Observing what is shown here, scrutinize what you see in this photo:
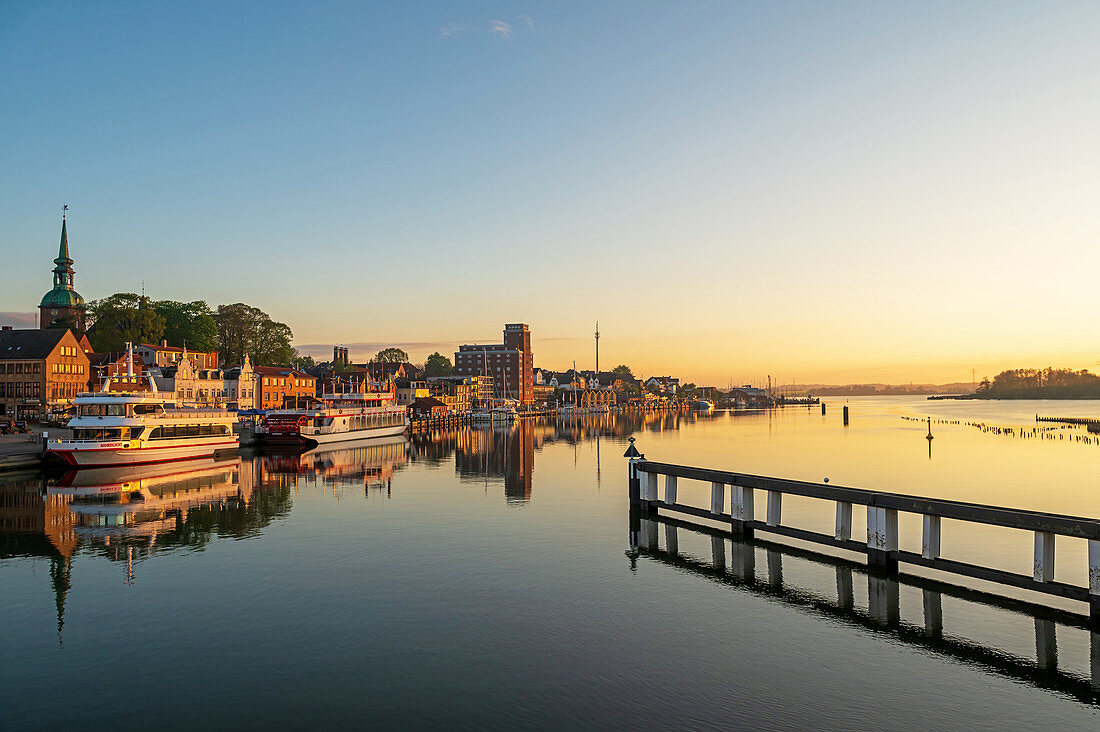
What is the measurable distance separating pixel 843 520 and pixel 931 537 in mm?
3282

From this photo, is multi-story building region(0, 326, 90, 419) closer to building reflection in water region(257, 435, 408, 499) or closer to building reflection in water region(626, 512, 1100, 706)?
building reflection in water region(257, 435, 408, 499)

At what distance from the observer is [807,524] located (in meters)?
31.5

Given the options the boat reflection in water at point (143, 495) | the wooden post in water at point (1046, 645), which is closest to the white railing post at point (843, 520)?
the wooden post in water at point (1046, 645)

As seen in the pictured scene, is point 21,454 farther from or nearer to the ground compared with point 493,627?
farther from the ground

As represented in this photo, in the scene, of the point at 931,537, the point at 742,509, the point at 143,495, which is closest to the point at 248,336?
the point at 143,495

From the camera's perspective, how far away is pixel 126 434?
55.8 metres

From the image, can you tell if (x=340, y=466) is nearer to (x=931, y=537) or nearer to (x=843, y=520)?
(x=843, y=520)

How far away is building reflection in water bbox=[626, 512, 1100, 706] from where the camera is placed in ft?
50.2

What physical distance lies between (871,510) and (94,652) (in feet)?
73.9

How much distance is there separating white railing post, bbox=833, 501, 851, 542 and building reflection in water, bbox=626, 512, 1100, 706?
3.63 feet

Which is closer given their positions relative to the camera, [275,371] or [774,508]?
[774,508]

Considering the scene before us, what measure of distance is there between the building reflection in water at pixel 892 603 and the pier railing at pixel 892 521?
81cm

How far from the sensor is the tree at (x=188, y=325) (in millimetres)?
122812

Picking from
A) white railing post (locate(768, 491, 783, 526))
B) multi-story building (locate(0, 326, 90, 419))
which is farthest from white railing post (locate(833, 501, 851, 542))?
multi-story building (locate(0, 326, 90, 419))
